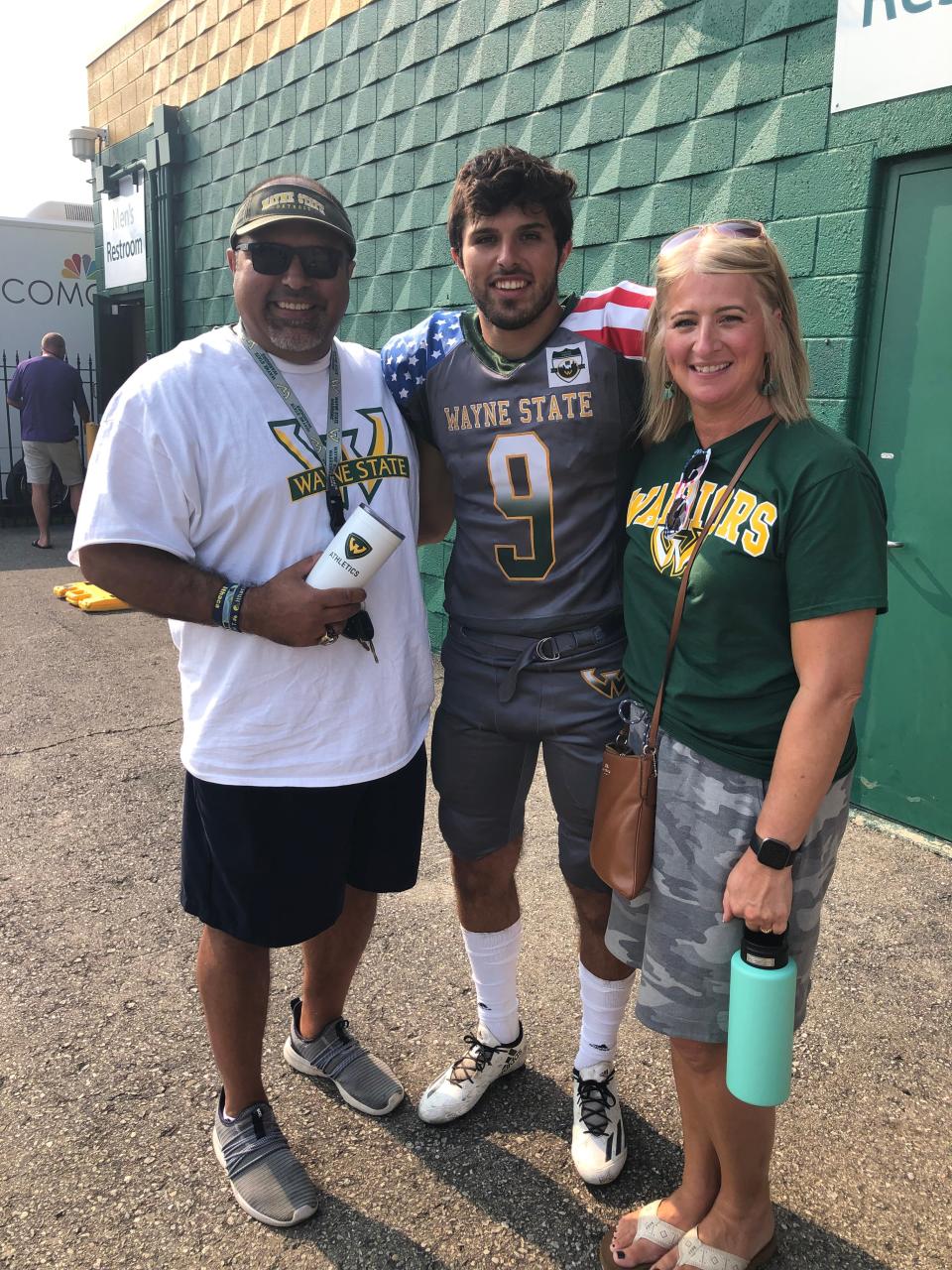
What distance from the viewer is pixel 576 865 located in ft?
7.46

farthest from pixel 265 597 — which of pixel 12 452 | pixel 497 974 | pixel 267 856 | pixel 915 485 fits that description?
pixel 12 452

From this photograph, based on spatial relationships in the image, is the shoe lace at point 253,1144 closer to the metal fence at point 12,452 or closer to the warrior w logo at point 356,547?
the warrior w logo at point 356,547

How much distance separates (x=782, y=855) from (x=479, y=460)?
1120 millimetres

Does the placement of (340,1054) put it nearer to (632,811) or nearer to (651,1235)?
(651,1235)

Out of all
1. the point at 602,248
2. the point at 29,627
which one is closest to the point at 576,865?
the point at 602,248

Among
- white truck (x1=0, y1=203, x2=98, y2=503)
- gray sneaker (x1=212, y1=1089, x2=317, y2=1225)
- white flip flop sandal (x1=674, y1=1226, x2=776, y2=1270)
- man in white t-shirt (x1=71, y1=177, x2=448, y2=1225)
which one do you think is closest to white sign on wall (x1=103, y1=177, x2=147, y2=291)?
white truck (x1=0, y1=203, x2=98, y2=503)

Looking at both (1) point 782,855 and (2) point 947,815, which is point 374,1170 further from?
(2) point 947,815

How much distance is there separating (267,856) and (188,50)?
28.1ft

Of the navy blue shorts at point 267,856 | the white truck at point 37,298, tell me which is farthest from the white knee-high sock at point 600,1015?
the white truck at point 37,298

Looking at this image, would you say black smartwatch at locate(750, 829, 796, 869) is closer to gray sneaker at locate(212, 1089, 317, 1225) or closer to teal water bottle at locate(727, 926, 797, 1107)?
teal water bottle at locate(727, 926, 797, 1107)

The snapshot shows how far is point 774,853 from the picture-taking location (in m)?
1.65

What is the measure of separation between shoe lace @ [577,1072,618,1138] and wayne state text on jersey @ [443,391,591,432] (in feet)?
5.18

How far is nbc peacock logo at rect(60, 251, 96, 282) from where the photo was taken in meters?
11.9

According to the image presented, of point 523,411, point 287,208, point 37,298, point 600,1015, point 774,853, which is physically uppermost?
point 37,298
